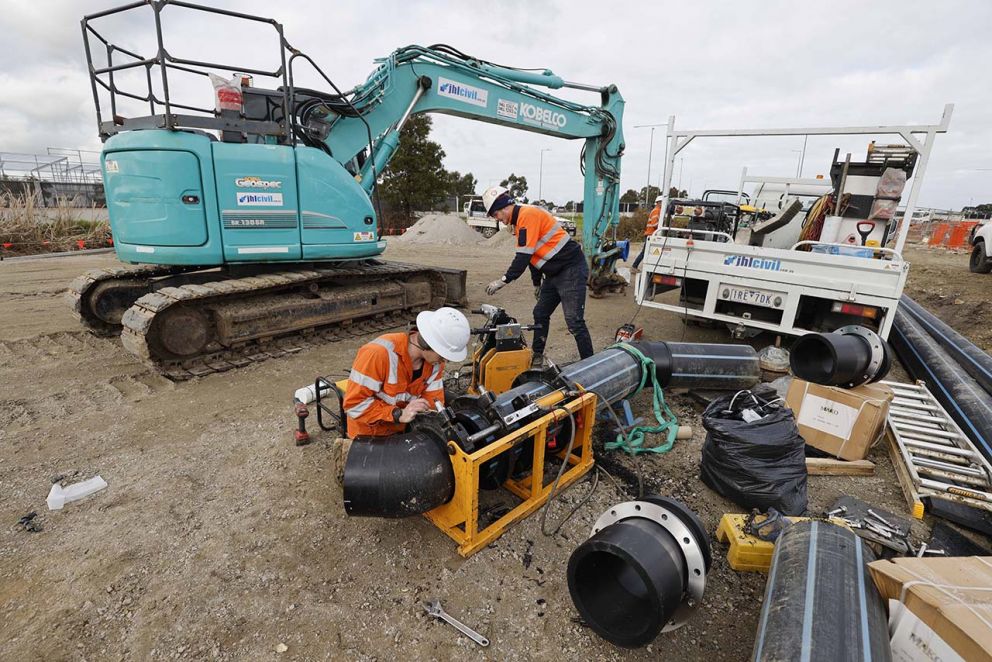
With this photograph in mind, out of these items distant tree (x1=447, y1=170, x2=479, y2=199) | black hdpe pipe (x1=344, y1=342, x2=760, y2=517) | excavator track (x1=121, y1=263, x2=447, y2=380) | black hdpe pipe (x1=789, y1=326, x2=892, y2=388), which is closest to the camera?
black hdpe pipe (x1=344, y1=342, x2=760, y2=517)

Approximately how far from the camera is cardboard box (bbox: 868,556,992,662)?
59.5 inches

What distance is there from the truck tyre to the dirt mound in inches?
641

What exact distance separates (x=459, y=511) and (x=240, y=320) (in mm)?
4000

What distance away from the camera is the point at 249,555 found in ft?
9.16

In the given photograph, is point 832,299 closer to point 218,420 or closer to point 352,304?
point 352,304

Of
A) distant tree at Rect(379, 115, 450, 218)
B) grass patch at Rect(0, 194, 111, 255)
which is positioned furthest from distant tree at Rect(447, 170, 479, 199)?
grass patch at Rect(0, 194, 111, 255)

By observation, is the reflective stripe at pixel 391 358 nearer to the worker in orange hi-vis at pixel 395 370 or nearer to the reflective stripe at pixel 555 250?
the worker in orange hi-vis at pixel 395 370

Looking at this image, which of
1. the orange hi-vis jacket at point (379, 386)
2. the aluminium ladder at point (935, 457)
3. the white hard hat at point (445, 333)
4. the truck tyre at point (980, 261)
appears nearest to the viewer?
the white hard hat at point (445, 333)

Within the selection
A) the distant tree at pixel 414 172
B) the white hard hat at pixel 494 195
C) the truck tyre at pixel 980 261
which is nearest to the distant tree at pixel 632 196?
the distant tree at pixel 414 172

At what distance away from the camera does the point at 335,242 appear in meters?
6.07

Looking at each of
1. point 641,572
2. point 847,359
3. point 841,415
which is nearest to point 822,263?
point 847,359

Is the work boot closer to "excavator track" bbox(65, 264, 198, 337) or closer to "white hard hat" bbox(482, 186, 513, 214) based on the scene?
"white hard hat" bbox(482, 186, 513, 214)

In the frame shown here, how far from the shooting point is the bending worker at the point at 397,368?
9.68 ft

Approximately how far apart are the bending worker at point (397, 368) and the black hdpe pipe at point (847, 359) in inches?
111
